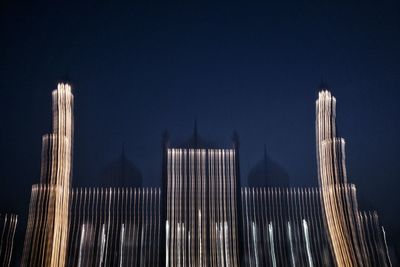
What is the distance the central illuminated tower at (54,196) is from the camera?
3828 cm

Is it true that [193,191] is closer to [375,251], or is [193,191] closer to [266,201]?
[266,201]

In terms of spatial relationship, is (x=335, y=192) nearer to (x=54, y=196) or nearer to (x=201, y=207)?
(x=201, y=207)

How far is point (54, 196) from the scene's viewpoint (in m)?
40.1

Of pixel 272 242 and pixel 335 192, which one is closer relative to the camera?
pixel 335 192

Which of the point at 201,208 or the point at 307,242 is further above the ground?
the point at 201,208

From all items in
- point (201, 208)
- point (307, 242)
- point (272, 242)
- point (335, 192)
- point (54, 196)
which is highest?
point (201, 208)

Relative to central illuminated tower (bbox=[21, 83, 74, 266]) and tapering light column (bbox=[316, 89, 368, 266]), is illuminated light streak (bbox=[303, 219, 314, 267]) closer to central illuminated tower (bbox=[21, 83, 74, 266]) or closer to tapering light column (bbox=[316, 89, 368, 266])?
tapering light column (bbox=[316, 89, 368, 266])

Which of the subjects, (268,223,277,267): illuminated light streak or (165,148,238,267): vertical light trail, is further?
(268,223,277,267): illuminated light streak

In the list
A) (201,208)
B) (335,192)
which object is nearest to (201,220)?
(201,208)

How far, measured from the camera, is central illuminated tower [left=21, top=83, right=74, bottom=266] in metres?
38.3

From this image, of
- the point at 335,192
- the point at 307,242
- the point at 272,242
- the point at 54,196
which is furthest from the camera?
the point at 272,242

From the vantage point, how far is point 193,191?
184 ft

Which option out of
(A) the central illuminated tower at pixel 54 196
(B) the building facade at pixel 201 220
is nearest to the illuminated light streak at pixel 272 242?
(B) the building facade at pixel 201 220

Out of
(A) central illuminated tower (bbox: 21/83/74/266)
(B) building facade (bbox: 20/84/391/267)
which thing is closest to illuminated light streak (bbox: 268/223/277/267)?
(B) building facade (bbox: 20/84/391/267)
